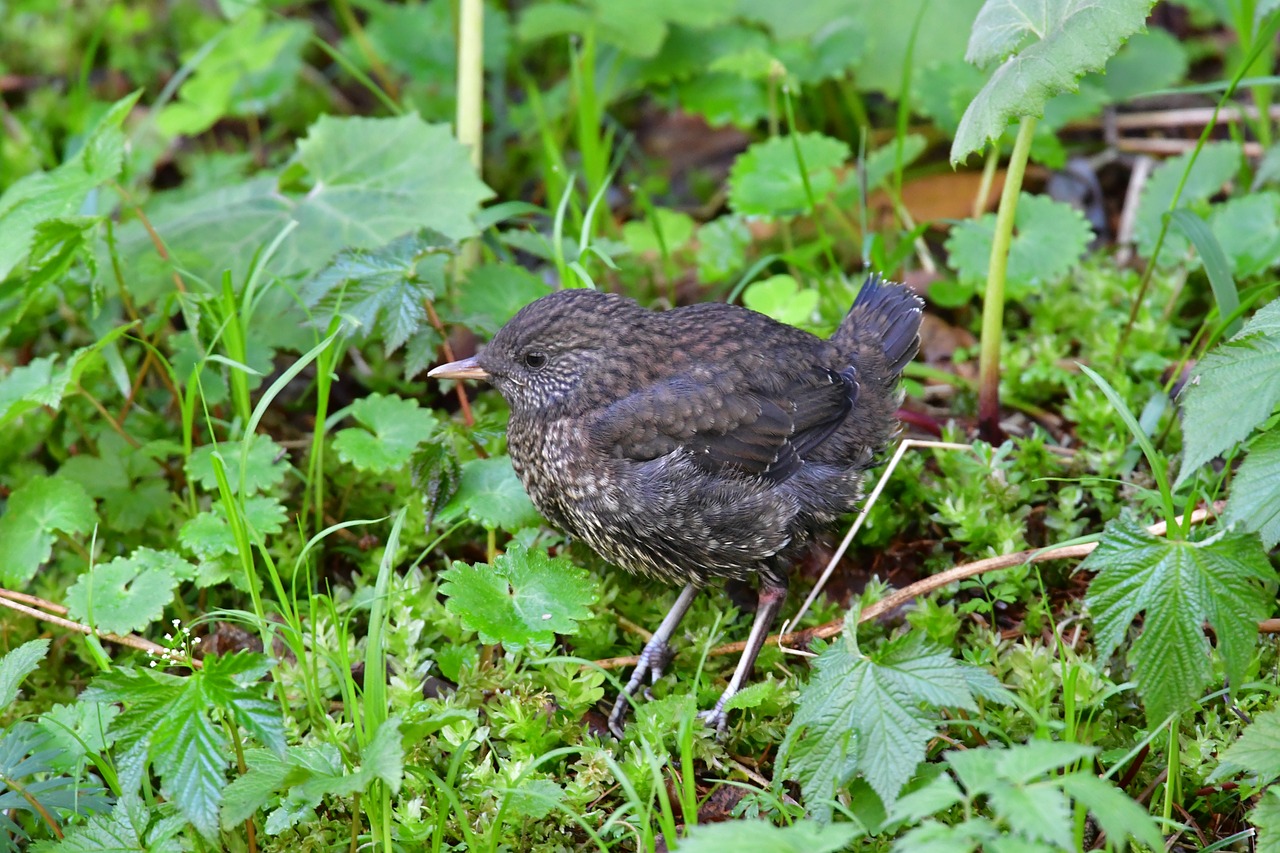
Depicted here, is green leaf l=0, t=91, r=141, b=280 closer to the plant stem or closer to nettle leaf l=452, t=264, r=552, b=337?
nettle leaf l=452, t=264, r=552, b=337

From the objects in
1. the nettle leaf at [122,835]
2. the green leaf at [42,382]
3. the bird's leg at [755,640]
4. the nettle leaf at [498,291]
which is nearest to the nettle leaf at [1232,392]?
the bird's leg at [755,640]

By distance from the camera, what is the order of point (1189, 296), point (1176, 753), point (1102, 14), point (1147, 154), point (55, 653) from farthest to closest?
1. point (1147, 154)
2. point (1189, 296)
3. point (55, 653)
4. point (1102, 14)
5. point (1176, 753)

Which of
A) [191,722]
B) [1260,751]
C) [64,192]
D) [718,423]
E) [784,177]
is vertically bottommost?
[1260,751]

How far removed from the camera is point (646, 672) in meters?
3.30

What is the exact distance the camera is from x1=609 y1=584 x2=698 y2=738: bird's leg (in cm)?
320

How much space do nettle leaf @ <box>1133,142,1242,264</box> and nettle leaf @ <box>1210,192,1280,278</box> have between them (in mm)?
185

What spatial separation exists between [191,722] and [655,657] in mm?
1294

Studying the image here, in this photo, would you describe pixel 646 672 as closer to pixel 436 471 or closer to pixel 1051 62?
pixel 436 471

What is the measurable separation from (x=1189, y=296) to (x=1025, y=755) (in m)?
2.85

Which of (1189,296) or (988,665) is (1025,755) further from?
(1189,296)

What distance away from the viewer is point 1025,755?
6.57 ft

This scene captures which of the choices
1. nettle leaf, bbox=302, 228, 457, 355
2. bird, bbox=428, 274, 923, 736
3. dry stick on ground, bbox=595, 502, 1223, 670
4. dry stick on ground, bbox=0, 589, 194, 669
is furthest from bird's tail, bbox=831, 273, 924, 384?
dry stick on ground, bbox=0, 589, 194, 669

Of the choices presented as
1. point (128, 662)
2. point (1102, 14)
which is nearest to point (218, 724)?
point (128, 662)

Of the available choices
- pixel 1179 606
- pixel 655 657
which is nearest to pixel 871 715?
pixel 1179 606
